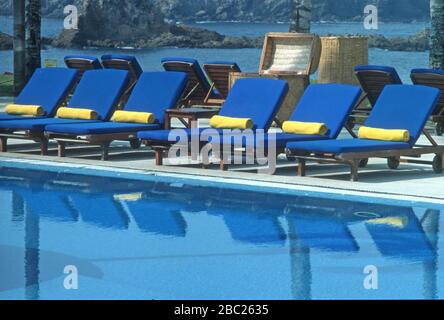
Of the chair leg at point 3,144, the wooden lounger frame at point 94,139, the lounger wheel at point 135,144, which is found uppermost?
the wooden lounger frame at point 94,139

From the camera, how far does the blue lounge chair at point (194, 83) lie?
1723 cm

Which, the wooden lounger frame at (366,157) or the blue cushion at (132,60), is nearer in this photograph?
the wooden lounger frame at (366,157)

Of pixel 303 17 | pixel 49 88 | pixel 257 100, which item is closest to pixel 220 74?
pixel 49 88

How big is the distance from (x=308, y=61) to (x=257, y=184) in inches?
203

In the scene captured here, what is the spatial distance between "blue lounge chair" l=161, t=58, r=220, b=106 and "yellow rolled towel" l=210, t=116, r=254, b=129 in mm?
3758

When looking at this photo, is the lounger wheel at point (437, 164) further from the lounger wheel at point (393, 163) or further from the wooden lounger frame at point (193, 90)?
the wooden lounger frame at point (193, 90)

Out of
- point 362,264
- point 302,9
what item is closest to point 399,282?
point 362,264

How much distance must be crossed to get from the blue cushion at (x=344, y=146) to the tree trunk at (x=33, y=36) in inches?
445

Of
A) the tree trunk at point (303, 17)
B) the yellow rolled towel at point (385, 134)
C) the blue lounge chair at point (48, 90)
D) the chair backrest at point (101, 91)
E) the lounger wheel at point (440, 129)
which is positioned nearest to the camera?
the yellow rolled towel at point (385, 134)

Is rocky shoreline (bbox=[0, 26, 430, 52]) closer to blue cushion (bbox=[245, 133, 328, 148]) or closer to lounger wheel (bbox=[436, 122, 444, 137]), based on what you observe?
lounger wheel (bbox=[436, 122, 444, 137])

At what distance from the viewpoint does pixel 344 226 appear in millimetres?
9852

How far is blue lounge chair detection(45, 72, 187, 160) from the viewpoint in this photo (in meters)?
13.6

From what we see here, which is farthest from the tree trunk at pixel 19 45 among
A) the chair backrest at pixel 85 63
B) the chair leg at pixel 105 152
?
the chair leg at pixel 105 152

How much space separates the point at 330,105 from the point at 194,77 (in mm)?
4766
